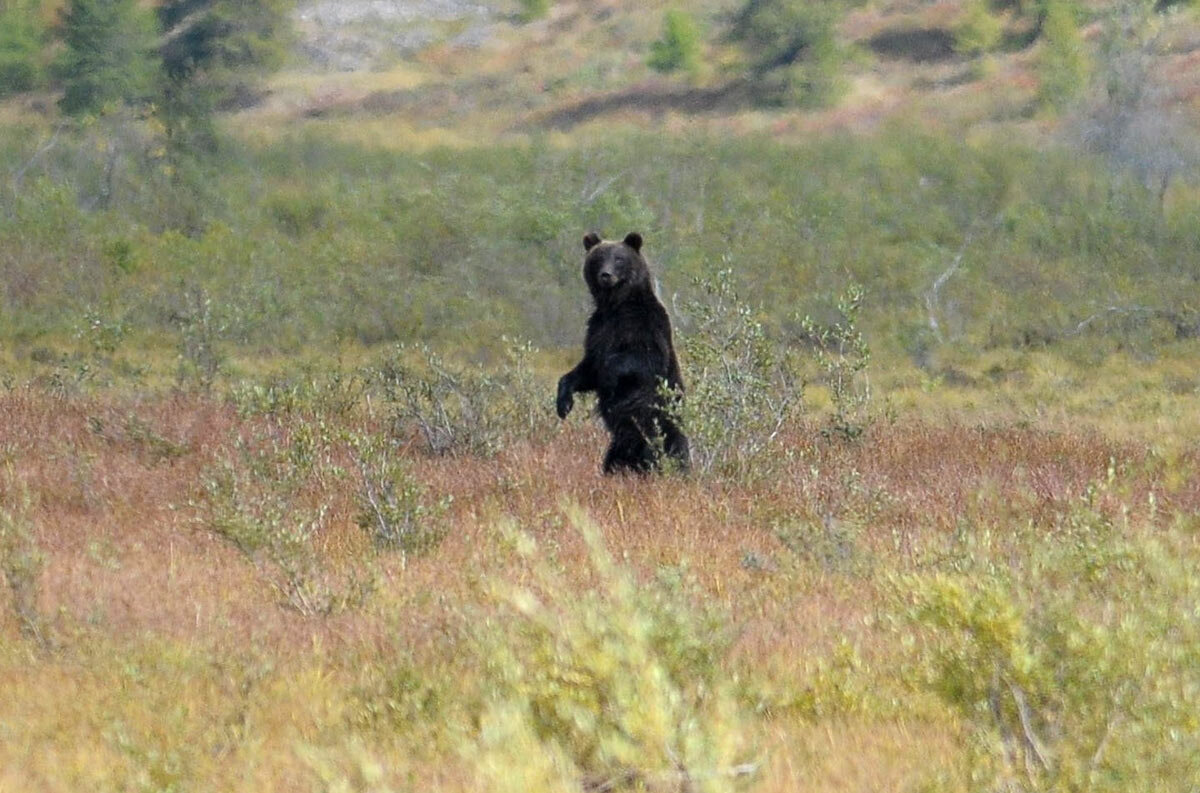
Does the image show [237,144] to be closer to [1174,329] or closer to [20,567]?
[1174,329]

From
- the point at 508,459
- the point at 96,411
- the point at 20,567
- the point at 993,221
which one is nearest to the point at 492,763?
the point at 20,567

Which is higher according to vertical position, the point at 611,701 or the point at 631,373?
the point at 611,701

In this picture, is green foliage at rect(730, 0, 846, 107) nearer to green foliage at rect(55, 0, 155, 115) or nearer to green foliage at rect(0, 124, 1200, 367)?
green foliage at rect(0, 124, 1200, 367)

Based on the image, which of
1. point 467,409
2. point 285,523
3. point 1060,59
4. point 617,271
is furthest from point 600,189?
point 285,523

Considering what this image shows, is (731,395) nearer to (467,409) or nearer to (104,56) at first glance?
(467,409)

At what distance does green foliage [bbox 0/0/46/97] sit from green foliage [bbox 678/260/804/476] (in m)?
32.3

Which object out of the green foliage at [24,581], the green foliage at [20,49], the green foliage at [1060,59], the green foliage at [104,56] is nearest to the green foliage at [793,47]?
the green foliage at [1060,59]

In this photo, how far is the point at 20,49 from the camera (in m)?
38.0

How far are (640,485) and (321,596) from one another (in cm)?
285

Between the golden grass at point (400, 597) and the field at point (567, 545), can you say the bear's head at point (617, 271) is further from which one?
the golden grass at point (400, 597)

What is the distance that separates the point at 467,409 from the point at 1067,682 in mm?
6516

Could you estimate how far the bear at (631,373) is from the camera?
28.2 ft

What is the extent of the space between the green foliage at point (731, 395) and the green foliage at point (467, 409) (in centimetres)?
120

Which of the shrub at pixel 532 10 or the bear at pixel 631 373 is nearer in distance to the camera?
the bear at pixel 631 373
